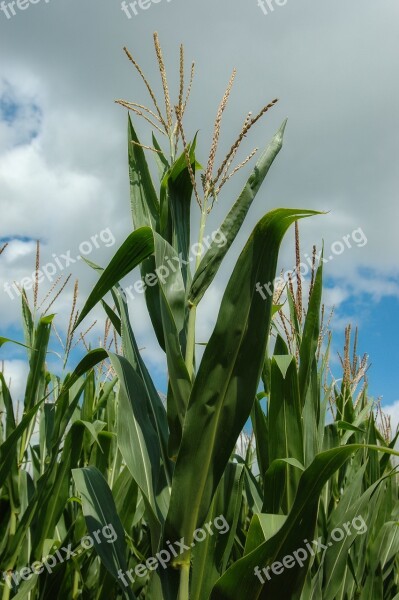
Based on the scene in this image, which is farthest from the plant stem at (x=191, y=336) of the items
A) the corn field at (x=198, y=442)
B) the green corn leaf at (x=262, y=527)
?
the green corn leaf at (x=262, y=527)

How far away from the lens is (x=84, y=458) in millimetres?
2418

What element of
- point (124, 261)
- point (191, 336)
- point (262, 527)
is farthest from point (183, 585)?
point (124, 261)

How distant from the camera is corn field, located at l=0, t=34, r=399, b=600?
117 centimetres

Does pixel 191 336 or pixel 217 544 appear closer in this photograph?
pixel 191 336

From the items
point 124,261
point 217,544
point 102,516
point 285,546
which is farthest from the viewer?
A: point 217,544

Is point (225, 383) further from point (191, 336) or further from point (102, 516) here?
point (102, 516)

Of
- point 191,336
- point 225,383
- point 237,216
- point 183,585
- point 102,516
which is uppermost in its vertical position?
point 237,216

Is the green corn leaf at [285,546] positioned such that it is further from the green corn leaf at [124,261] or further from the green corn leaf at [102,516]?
the green corn leaf at [124,261]

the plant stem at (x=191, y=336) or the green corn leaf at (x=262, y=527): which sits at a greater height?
the plant stem at (x=191, y=336)

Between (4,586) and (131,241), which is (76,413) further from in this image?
(131,241)

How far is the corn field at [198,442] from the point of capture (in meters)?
1.17

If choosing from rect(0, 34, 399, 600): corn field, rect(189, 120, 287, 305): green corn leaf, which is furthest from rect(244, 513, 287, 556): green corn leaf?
rect(189, 120, 287, 305): green corn leaf

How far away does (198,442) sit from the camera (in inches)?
46.4

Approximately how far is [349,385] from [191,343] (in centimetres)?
128
